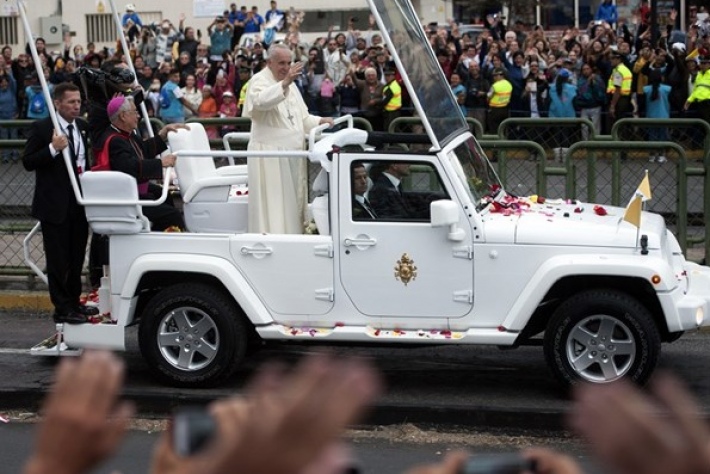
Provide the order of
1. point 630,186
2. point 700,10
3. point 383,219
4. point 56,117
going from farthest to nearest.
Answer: point 700,10 < point 630,186 < point 56,117 < point 383,219

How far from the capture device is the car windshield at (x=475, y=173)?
852 cm

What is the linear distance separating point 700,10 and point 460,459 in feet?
97.2

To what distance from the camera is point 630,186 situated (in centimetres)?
1180

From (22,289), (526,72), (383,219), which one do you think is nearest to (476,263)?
(383,219)

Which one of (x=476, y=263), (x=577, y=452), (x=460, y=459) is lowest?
(x=577, y=452)

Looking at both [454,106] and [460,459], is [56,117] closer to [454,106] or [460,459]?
[454,106]

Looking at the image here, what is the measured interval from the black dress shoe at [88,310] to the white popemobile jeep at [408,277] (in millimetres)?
218

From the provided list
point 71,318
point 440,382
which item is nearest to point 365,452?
point 440,382

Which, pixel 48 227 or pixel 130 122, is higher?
pixel 130 122

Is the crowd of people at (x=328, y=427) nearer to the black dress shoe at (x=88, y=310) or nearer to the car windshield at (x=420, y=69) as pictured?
the car windshield at (x=420, y=69)

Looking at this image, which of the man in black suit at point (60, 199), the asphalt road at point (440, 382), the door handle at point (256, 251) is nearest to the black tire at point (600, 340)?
the asphalt road at point (440, 382)

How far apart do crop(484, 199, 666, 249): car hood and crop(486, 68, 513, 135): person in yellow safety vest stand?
34.8ft

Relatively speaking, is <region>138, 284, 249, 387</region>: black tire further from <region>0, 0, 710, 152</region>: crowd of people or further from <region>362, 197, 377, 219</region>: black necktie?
<region>0, 0, 710, 152</region>: crowd of people

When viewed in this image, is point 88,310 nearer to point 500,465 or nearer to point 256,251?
point 256,251
